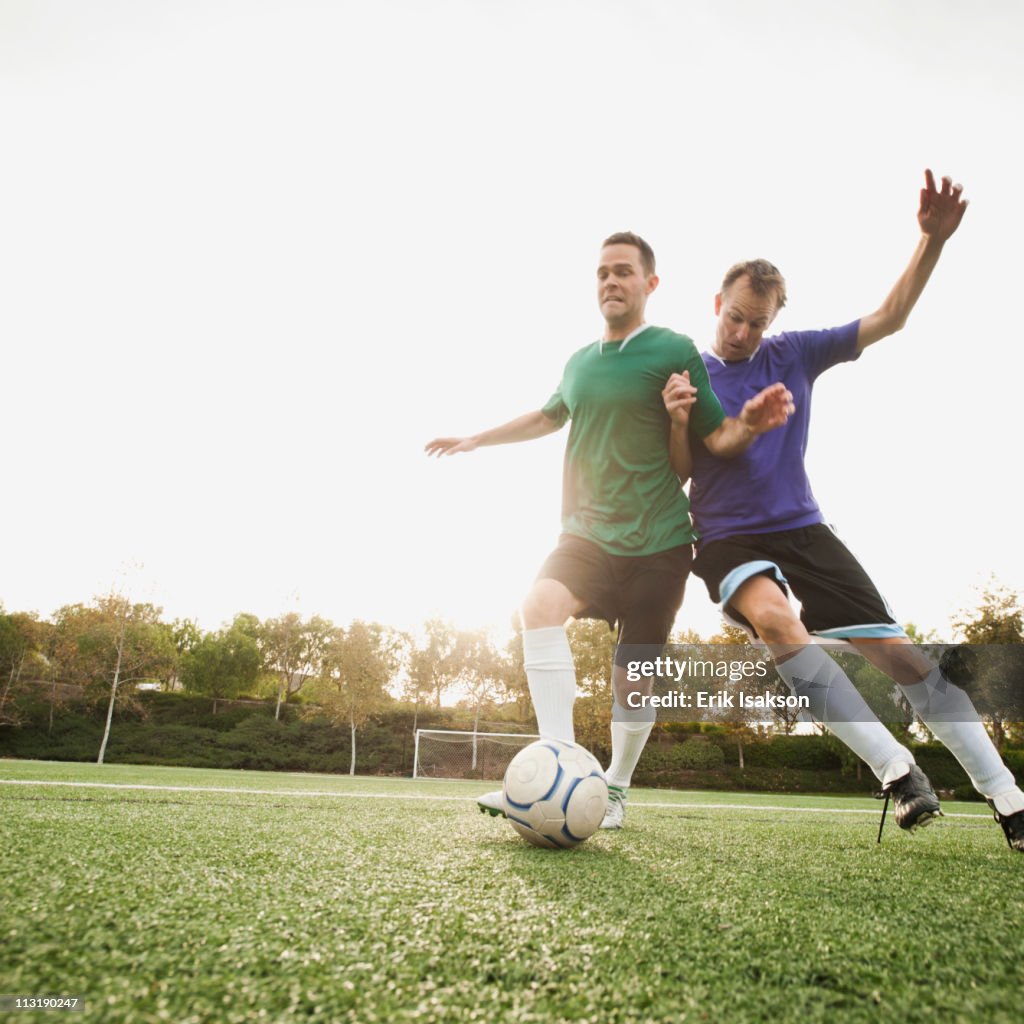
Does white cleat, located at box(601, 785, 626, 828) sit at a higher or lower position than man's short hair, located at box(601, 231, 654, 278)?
lower

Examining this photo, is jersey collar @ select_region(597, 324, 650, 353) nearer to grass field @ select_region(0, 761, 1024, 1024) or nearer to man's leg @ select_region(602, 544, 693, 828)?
man's leg @ select_region(602, 544, 693, 828)

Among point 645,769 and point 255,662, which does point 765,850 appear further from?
point 255,662

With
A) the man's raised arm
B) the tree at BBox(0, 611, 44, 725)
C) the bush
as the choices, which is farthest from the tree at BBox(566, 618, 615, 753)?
the tree at BBox(0, 611, 44, 725)

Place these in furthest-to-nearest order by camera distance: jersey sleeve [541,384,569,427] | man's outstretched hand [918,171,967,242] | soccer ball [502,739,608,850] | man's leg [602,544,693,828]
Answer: jersey sleeve [541,384,569,427] < man's leg [602,544,693,828] < man's outstretched hand [918,171,967,242] < soccer ball [502,739,608,850]

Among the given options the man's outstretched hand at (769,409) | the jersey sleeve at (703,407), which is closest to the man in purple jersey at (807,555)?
the jersey sleeve at (703,407)

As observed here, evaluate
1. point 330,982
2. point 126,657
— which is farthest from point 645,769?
point 330,982

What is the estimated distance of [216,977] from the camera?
3.39ft

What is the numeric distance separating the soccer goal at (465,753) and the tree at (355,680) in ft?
19.8

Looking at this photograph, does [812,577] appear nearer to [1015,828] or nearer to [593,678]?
[1015,828]

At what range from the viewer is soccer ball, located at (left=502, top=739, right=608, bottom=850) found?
271cm

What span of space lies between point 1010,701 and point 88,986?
2863 cm

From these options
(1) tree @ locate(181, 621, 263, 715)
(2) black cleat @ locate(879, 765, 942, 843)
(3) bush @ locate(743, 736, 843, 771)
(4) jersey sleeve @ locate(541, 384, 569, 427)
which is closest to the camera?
(2) black cleat @ locate(879, 765, 942, 843)

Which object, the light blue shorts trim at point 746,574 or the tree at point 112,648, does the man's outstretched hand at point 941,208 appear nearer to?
the light blue shorts trim at point 746,574

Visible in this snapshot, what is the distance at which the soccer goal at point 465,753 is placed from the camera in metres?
25.4
